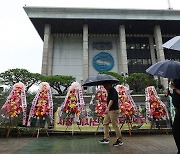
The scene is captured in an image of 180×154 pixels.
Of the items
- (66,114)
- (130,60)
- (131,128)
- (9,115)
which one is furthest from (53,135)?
(130,60)

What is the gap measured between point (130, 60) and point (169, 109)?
26114 mm

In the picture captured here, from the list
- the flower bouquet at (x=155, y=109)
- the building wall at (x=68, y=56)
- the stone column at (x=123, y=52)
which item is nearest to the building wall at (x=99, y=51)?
the stone column at (x=123, y=52)

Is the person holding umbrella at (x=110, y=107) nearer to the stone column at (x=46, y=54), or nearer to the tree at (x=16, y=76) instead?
the tree at (x=16, y=76)

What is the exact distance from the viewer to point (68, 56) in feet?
104

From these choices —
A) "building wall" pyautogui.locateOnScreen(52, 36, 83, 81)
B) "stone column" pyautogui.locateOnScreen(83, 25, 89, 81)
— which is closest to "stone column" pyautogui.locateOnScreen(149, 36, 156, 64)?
"stone column" pyautogui.locateOnScreen(83, 25, 89, 81)

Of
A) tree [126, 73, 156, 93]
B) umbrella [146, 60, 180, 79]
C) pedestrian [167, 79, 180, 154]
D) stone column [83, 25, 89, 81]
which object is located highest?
stone column [83, 25, 89, 81]

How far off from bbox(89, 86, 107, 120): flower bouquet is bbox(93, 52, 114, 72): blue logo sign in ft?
75.7

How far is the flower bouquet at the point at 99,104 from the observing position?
731 centimetres

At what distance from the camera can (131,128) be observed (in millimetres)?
7469

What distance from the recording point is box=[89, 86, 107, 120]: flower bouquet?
288 inches

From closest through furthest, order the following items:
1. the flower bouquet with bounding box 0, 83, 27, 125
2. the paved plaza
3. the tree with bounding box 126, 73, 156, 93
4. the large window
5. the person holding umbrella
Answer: the paved plaza
the person holding umbrella
the flower bouquet with bounding box 0, 83, 27, 125
the tree with bounding box 126, 73, 156, 93
the large window

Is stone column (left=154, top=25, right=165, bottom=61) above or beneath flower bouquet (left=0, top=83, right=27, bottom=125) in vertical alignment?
above

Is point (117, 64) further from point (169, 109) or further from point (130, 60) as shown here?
point (169, 109)

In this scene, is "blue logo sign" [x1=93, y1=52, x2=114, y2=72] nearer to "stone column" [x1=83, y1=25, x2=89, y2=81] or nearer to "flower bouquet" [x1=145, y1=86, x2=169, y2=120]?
"stone column" [x1=83, y1=25, x2=89, y2=81]
